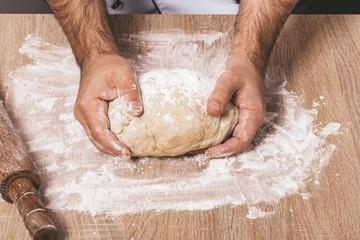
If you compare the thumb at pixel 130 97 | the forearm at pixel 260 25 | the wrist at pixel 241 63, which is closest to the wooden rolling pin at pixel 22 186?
the thumb at pixel 130 97

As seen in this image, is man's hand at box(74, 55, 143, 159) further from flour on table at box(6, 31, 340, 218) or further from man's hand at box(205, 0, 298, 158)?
man's hand at box(205, 0, 298, 158)

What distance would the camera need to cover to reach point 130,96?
3.74 ft

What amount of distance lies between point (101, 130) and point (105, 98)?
0.11 m

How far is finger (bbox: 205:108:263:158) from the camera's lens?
1.21 meters

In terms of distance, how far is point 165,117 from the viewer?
1151 millimetres

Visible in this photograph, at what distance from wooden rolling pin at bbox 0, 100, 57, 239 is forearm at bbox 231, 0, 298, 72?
797 millimetres

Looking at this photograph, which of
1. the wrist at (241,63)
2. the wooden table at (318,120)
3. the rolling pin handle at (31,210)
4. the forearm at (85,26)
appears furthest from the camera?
the forearm at (85,26)

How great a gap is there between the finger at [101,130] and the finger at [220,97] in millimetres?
290

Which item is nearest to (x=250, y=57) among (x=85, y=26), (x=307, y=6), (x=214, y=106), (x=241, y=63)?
(x=241, y=63)

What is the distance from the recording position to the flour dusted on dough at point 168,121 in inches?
45.4

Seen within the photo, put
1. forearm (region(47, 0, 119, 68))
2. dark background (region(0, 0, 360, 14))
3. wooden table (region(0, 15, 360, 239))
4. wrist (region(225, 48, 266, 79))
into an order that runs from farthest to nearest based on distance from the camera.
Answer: dark background (region(0, 0, 360, 14)), forearm (region(47, 0, 119, 68)), wrist (region(225, 48, 266, 79)), wooden table (region(0, 15, 360, 239))

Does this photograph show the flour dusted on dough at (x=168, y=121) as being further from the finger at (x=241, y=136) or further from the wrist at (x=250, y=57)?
the wrist at (x=250, y=57)

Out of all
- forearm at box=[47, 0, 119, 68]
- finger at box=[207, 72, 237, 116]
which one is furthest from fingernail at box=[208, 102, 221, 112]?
forearm at box=[47, 0, 119, 68]

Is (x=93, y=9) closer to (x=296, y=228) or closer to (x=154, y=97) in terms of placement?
(x=154, y=97)
